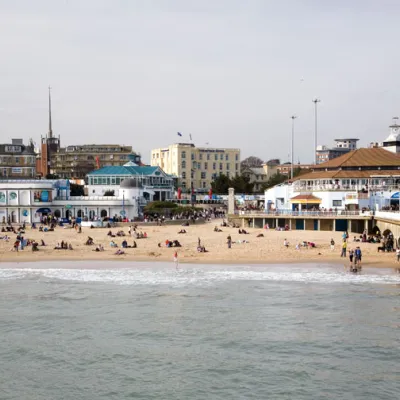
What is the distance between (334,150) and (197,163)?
45517 mm

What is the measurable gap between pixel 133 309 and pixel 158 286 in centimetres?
523

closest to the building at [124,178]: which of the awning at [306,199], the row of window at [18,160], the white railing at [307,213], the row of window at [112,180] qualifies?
the row of window at [112,180]

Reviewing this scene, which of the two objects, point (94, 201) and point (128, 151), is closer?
point (94, 201)

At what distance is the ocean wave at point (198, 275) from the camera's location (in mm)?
34594

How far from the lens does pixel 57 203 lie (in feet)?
236

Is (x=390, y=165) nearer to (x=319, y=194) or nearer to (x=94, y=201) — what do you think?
(x=319, y=194)

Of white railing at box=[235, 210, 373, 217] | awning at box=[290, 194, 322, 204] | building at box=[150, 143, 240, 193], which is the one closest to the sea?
white railing at box=[235, 210, 373, 217]

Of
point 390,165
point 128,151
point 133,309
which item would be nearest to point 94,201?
point 390,165

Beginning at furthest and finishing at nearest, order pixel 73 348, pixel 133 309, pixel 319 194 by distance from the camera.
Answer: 1. pixel 319 194
2. pixel 133 309
3. pixel 73 348

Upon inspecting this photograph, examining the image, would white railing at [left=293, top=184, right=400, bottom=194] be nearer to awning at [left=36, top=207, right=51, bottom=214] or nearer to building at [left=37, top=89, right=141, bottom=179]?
awning at [left=36, top=207, right=51, bottom=214]

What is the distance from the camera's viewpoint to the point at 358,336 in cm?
2369

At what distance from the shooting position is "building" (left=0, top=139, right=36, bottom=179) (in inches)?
3600

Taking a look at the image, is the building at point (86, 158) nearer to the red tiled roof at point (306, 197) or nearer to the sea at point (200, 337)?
the red tiled roof at point (306, 197)

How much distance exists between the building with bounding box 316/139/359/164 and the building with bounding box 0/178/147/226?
82947 millimetres
